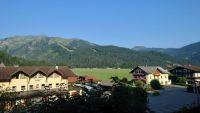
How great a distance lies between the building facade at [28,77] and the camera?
5681 cm

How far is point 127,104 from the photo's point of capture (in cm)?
1711

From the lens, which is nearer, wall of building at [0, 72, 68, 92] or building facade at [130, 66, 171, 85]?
wall of building at [0, 72, 68, 92]

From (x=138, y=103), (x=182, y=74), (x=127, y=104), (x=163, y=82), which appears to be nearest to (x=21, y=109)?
(x=127, y=104)

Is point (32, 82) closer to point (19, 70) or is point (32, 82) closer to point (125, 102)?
point (19, 70)

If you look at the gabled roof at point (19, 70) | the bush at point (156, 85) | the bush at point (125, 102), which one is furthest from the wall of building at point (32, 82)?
the bush at point (125, 102)

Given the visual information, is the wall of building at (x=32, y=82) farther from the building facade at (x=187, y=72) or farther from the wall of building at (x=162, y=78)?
the building facade at (x=187, y=72)

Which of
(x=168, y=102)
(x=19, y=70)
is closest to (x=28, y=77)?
(x=19, y=70)

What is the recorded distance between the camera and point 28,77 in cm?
5984

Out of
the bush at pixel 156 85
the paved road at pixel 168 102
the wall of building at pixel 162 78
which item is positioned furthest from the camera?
the wall of building at pixel 162 78

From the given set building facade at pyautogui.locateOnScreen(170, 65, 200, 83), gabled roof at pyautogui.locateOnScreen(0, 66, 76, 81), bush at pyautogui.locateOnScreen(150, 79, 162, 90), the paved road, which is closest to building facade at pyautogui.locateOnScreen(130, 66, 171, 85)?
building facade at pyautogui.locateOnScreen(170, 65, 200, 83)

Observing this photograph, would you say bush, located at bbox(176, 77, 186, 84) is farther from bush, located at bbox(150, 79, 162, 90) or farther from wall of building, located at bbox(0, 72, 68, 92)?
wall of building, located at bbox(0, 72, 68, 92)

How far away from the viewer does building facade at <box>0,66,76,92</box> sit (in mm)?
56812

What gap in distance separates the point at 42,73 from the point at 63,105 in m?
50.3

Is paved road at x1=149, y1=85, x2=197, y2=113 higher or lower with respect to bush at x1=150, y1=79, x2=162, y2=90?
lower
